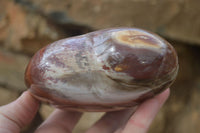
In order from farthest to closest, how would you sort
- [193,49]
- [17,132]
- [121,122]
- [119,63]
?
[193,49] → [121,122] → [17,132] → [119,63]

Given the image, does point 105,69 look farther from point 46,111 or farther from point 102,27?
point 46,111

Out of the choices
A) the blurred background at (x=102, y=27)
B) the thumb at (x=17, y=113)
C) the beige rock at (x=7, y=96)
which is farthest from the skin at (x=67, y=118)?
the beige rock at (x=7, y=96)

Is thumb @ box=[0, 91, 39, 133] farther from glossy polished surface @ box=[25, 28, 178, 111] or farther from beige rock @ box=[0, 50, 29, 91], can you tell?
beige rock @ box=[0, 50, 29, 91]

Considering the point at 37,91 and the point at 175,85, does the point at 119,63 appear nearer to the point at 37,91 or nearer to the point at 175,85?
the point at 37,91

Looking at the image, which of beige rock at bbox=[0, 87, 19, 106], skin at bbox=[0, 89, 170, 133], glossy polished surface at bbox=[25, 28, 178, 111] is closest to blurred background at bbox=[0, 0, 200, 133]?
beige rock at bbox=[0, 87, 19, 106]

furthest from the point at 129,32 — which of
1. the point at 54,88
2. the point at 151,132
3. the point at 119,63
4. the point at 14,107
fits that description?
the point at 151,132

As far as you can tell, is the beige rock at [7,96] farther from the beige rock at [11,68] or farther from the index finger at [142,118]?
the index finger at [142,118]
